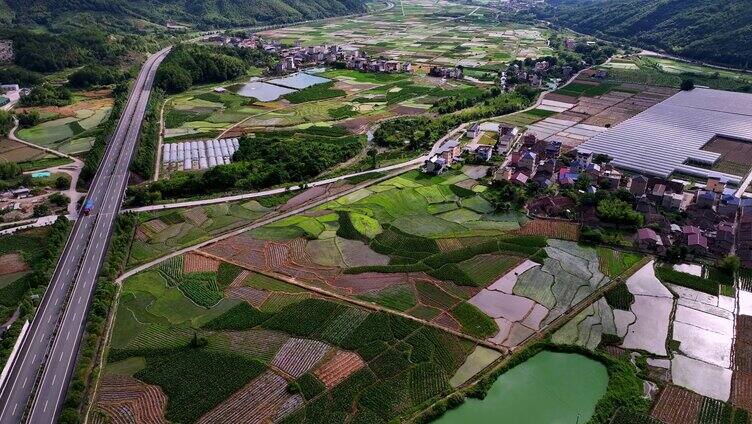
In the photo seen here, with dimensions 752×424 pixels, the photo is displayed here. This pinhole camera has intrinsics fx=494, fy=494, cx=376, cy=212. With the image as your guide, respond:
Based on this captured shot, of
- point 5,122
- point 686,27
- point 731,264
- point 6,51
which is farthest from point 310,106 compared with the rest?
point 686,27

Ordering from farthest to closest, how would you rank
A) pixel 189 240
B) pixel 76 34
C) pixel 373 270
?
pixel 76 34
pixel 189 240
pixel 373 270

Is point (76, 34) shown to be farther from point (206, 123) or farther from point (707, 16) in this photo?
point (707, 16)

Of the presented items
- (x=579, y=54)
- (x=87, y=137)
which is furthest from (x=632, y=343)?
(x=579, y=54)

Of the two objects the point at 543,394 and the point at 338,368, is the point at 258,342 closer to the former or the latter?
the point at 338,368

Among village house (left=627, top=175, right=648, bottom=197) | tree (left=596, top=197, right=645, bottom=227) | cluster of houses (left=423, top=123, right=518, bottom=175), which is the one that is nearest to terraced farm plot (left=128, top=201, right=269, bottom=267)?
cluster of houses (left=423, top=123, right=518, bottom=175)

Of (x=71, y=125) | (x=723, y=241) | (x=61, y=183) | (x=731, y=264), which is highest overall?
(x=71, y=125)

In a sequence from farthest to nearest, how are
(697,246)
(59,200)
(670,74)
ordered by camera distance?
(670,74) → (59,200) → (697,246)

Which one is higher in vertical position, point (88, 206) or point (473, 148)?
point (88, 206)
